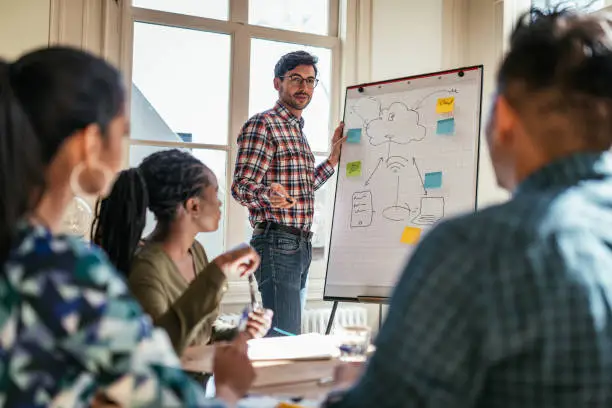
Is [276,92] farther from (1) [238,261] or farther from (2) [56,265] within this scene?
(2) [56,265]

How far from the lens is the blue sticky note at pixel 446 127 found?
2.76m

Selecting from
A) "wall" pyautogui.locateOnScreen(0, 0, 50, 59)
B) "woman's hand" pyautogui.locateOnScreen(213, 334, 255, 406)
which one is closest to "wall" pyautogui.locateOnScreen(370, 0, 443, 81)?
"wall" pyautogui.locateOnScreen(0, 0, 50, 59)

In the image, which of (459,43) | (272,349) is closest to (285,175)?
(272,349)

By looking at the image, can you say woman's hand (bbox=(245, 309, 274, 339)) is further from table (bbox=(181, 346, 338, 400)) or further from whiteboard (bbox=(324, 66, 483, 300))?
whiteboard (bbox=(324, 66, 483, 300))

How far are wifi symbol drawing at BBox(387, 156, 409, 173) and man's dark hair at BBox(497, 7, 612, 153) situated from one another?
79.6 inches

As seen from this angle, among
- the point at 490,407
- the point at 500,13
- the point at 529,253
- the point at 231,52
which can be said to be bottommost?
the point at 490,407

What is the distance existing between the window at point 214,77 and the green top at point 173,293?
1.78 m

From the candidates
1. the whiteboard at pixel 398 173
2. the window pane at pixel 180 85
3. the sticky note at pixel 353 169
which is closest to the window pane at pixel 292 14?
the window pane at pixel 180 85

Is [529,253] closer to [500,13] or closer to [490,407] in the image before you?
[490,407]

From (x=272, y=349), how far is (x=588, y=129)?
114cm

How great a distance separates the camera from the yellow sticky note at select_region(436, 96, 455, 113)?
2783 millimetres

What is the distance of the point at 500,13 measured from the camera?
152 inches

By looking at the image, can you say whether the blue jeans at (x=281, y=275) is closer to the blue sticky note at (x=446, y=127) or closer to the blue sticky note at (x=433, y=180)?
the blue sticky note at (x=433, y=180)

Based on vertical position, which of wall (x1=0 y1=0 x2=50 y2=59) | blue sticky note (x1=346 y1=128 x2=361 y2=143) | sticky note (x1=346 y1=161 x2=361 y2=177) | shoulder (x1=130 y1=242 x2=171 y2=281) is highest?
wall (x1=0 y1=0 x2=50 y2=59)
